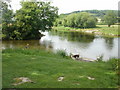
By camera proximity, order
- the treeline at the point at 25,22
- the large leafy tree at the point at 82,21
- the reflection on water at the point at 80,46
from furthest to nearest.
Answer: the large leafy tree at the point at 82,21, the treeline at the point at 25,22, the reflection on water at the point at 80,46

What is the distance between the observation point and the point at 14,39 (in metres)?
36.7

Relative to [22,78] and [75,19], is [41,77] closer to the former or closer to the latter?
[22,78]

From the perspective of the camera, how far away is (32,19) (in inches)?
1475

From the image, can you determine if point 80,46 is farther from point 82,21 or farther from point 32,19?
point 82,21

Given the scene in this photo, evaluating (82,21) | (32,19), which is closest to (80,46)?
(32,19)

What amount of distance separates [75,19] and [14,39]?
53268 millimetres

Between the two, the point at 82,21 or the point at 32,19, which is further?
the point at 82,21

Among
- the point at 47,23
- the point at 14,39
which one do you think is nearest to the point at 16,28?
the point at 14,39

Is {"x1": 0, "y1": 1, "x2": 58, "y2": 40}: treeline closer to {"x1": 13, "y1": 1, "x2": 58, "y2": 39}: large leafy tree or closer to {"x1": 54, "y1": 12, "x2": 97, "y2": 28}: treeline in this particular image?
{"x1": 13, "y1": 1, "x2": 58, "y2": 39}: large leafy tree

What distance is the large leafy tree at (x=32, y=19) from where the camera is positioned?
36688 mm

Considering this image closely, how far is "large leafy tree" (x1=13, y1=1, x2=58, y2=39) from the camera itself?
36688 millimetres

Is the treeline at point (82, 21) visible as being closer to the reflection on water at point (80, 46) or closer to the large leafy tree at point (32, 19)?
the large leafy tree at point (32, 19)

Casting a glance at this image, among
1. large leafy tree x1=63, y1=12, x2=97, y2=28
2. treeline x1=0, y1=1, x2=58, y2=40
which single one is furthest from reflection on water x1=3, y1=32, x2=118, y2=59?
large leafy tree x1=63, y1=12, x2=97, y2=28

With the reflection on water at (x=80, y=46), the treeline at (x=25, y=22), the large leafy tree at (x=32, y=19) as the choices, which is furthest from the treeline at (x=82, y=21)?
the reflection on water at (x=80, y=46)
